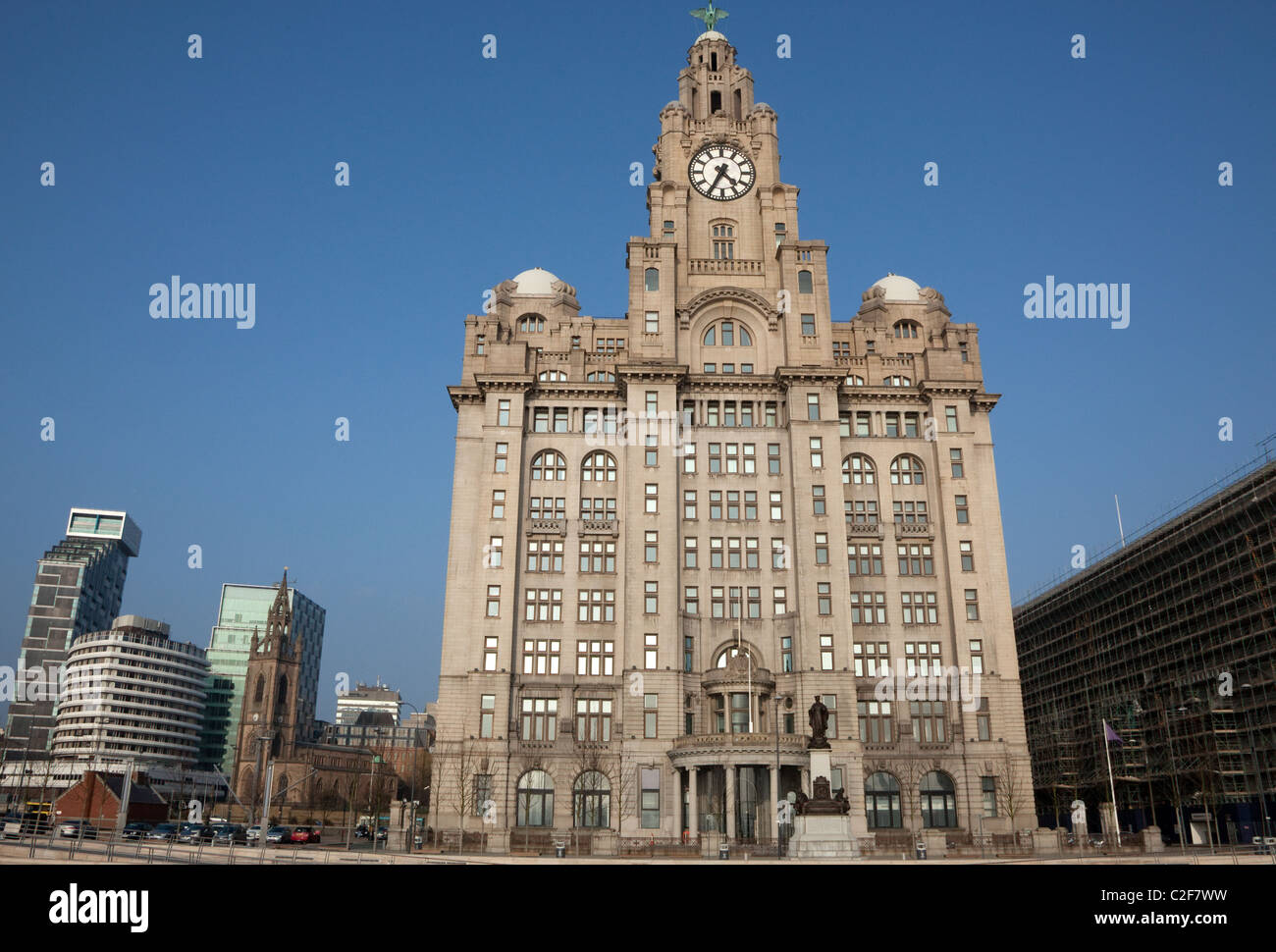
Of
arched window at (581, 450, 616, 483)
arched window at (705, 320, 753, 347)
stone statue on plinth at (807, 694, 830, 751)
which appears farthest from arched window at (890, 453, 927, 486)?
stone statue on plinth at (807, 694, 830, 751)

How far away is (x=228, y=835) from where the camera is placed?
7350cm

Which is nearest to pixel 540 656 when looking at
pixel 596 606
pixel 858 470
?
pixel 596 606

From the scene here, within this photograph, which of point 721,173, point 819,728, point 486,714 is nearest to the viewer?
point 819,728

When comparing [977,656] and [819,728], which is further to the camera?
[977,656]

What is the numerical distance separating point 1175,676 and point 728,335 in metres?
55.0

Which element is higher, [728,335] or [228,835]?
[728,335]

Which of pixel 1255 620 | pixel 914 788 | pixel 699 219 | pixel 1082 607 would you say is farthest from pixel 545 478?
pixel 1082 607

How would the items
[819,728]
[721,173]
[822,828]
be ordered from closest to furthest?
[822,828]
[819,728]
[721,173]

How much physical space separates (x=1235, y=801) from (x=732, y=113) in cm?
8196

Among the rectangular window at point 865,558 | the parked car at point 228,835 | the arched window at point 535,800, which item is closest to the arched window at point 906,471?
the rectangular window at point 865,558

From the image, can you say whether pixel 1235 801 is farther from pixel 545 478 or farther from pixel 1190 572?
pixel 545 478

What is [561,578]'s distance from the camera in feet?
279

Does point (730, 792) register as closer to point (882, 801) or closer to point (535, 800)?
point (882, 801)
